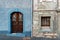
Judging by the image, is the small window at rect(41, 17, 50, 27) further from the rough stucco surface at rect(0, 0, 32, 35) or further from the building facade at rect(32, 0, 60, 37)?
the rough stucco surface at rect(0, 0, 32, 35)

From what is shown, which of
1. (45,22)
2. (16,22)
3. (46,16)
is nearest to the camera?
(46,16)

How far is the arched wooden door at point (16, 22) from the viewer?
12.9 meters

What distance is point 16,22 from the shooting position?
13.0 m

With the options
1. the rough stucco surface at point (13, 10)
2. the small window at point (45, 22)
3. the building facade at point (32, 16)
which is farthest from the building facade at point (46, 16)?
the rough stucco surface at point (13, 10)

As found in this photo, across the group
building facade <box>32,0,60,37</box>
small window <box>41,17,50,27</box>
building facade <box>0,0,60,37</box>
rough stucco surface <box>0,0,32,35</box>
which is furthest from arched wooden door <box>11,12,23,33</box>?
small window <box>41,17,50,27</box>

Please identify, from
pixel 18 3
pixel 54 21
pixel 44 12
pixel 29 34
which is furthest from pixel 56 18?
pixel 18 3

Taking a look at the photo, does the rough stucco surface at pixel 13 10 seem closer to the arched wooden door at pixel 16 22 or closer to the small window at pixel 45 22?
the arched wooden door at pixel 16 22

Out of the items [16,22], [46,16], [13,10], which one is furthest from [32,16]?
[13,10]

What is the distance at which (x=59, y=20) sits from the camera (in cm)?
1214

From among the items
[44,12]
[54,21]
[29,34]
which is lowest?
[29,34]

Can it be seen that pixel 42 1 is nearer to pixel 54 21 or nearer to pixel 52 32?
pixel 54 21

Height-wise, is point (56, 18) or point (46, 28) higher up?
point (56, 18)

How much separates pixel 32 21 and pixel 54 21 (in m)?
1.92

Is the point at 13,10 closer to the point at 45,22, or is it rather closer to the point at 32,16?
the point at 32,16
